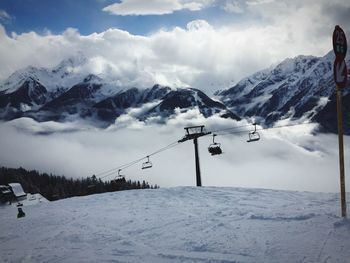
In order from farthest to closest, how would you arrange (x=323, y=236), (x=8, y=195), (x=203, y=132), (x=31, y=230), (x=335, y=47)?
(x=8, y=195) < (x=203, y=132) < (x=31, y=230) < (x=335, y=47) < (x=323, y=236)

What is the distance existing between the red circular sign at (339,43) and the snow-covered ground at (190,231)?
495 cm

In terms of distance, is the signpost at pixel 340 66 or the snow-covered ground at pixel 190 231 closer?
the snow-covered ground at pixel 190 231

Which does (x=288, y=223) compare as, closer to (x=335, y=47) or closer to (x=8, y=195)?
(x=335, y=47)

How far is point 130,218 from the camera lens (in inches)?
567

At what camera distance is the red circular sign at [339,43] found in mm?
10742

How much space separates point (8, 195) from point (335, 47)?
71324 millimetres

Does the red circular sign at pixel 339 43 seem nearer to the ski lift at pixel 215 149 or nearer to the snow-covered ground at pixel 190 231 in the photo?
the snow-covered ground at pixel 190 231

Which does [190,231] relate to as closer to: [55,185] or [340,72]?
[340,72]

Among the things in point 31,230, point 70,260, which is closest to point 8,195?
point 31,230

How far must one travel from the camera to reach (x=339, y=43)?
1080cm

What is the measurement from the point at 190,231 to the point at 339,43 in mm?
7292

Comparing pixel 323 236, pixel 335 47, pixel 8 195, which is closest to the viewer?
pixel 323 236

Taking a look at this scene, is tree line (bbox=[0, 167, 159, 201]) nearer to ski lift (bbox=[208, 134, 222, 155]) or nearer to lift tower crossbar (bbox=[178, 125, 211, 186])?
lift tower crossbar (bbox=[178, 125, 211, 186])

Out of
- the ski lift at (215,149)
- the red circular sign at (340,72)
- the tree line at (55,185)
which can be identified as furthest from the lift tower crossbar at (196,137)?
the tree line at (55,185)
